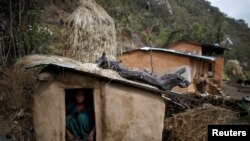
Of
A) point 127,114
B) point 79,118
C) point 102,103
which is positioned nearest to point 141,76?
point 127,114

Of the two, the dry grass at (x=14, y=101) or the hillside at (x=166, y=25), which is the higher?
the hillside at (x=166, y=25)

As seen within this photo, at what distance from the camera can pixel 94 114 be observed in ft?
29.4

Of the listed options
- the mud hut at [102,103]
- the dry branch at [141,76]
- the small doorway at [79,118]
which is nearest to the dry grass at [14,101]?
the mud hut at [102,103]

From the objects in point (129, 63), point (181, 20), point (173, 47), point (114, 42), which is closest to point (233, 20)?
point (181, 20)

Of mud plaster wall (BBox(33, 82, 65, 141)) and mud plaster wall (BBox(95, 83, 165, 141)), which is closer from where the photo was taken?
mud plaster wall (BBox(95, 83, 165, 141))

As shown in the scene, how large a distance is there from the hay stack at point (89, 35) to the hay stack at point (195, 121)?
2152 millimetres

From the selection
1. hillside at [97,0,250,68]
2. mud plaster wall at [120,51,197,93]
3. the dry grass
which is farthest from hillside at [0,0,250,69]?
mud plaster wall at [120,51,197,93]

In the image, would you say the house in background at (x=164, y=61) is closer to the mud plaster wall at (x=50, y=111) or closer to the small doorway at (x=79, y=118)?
the small doorway at (x=79, y=118)

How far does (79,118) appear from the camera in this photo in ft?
29.6

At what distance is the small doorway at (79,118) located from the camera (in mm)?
9000

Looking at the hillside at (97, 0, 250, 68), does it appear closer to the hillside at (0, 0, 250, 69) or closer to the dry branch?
the hillside at (0, 0, 250, 69)

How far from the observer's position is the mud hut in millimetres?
8594

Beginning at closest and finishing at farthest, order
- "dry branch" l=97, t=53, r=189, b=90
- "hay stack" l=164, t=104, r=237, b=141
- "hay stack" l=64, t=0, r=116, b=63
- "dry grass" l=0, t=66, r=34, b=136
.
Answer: "dry branch" l=97, t=53, r=189, b=90, "dry grass" l=0, t=66, r=34, b=136, "hay stack" l=164, t=104, r=237, b=141, "hay stack" l=64, t=0, r=116, b=63

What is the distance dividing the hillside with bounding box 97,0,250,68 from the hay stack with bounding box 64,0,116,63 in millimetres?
11543
